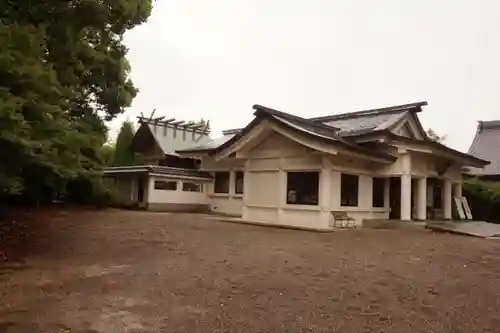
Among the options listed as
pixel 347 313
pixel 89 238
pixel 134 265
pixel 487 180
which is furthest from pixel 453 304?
pixel 487 180

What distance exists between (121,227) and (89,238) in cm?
208

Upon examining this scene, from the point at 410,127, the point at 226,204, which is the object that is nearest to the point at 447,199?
the point at 410,127

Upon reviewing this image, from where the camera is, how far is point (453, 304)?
5113 millimetres

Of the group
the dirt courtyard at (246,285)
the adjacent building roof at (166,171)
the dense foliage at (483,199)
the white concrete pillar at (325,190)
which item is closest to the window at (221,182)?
the adjacent building roof at (166,171)

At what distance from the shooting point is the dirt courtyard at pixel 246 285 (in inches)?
169

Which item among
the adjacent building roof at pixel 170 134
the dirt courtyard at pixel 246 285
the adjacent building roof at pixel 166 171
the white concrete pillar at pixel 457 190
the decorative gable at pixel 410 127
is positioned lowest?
the dirt courtyard at pixel 246 285

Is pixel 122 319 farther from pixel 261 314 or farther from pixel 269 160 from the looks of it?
pixel 269 160

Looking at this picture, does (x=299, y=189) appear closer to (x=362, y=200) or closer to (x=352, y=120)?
(x=362, y=200)

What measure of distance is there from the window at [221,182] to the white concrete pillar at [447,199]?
1006cm

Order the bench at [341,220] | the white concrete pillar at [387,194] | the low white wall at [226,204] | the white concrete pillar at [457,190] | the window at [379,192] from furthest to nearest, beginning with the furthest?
the low white wall at [226,204], the white concrete pillar at [457,190], the white concrete pillar at [387,194], the window at [379,192], the bench at [341,220]

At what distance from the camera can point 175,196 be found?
22.3 meters

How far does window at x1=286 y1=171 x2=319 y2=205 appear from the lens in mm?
13758

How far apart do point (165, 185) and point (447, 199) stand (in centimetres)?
1344

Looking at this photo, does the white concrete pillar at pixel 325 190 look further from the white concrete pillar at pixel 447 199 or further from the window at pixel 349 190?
the white concrete pillar at pixel 447 199
